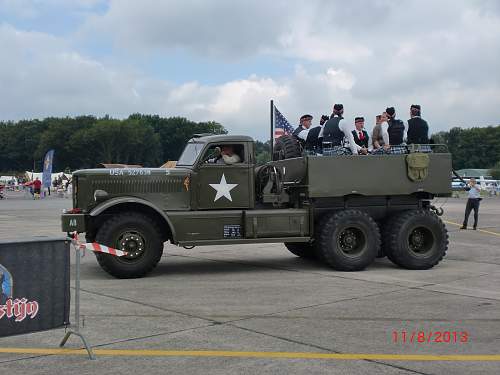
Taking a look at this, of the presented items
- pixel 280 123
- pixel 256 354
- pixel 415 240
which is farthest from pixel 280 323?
pixel 280 123

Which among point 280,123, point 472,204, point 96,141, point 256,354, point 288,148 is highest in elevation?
A: point 96,141

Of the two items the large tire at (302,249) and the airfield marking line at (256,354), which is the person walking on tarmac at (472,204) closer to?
the large tire at (302,249)

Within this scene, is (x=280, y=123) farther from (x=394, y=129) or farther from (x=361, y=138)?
(x=394, y=129)

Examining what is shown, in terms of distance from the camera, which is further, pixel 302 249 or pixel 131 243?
pixel 302 249

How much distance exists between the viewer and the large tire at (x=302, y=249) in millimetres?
12609

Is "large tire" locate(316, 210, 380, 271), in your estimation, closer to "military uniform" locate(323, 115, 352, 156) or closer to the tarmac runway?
the tarmac runway

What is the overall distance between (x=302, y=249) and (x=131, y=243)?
4018 millimetres

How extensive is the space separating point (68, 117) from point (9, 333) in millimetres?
136735

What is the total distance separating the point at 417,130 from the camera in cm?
1183

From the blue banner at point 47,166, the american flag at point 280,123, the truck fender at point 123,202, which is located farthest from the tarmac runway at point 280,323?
the blue banner at point 47,166

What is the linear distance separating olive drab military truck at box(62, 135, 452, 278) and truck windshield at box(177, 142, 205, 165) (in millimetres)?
30

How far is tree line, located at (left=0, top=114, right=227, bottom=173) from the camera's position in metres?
118
